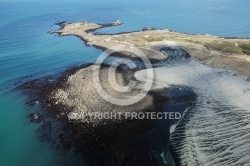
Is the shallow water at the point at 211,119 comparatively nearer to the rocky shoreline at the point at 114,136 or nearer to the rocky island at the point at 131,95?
the rocky island at the point at 131,95

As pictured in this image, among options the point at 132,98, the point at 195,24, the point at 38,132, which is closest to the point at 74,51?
the point at 132,98

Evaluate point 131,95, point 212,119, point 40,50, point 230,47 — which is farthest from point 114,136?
point 40,50

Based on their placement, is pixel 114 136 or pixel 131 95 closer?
pixel 114 136

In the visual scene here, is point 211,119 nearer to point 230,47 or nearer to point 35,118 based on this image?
point 35,118

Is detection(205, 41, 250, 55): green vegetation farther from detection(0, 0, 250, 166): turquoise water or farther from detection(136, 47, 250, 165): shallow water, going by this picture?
detection(0, 0, 250, 166): turquoise water

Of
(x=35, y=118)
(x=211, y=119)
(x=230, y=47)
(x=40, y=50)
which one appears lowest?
(x=35, y=118)

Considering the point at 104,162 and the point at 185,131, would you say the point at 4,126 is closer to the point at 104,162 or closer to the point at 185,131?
the point at 104,162

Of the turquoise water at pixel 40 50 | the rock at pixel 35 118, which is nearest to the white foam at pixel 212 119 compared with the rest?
the turquoise water at pixel 40 50
